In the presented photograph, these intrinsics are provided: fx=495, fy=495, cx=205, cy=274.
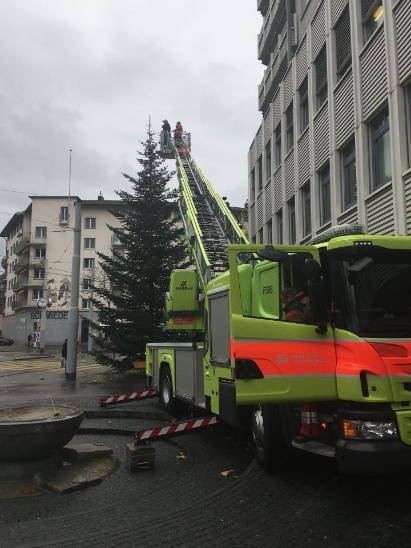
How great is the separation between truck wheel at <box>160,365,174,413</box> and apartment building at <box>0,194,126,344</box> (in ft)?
156

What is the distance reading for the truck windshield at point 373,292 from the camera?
470 cm

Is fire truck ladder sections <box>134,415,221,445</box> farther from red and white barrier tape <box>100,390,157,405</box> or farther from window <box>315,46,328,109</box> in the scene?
window <box>315,46,328,109</box>

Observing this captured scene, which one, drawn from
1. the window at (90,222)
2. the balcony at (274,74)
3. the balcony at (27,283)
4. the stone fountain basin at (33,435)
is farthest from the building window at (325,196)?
the balcony at (27,283)

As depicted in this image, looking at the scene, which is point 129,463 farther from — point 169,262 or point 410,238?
point 169,262

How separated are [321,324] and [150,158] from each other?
18494mm

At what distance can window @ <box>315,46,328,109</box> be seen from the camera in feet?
49.0

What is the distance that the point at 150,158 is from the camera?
22078 mm

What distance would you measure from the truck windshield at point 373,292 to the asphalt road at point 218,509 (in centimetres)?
173

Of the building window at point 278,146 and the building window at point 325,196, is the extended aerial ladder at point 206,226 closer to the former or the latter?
the building window at point 325,196

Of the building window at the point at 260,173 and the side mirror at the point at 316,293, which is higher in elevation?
the building window at the point at 260,173

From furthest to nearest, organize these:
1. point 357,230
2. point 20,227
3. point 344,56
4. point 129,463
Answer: point 20,227, point 344,56, point 129,463, point 357,230

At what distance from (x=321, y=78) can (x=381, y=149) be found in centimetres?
495

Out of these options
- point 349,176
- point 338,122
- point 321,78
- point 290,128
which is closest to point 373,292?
point 349,176

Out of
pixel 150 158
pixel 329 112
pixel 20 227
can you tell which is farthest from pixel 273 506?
pixel 20 227
